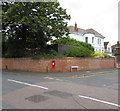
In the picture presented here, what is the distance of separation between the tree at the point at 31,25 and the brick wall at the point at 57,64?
1.52m

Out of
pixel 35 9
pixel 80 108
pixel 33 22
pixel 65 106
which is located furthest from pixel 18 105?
pixel 35 9

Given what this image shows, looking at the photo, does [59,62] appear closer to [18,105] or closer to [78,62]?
[78,62]

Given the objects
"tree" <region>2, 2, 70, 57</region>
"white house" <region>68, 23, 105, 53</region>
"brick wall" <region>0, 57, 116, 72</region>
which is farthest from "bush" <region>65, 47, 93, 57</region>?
"white house" <region>68, 23, 105, 53</region>

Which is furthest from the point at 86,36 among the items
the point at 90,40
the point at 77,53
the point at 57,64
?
the point at 57,64

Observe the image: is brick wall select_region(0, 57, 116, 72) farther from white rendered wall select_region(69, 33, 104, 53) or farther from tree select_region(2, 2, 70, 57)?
white rendered wall select_region(69, 33, 104, 53)

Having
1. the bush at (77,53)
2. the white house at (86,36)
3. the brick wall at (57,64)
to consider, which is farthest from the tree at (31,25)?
the white house at (86,36)

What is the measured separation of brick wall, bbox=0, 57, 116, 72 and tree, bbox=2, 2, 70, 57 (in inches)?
60.0

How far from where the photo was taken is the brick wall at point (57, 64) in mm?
16875

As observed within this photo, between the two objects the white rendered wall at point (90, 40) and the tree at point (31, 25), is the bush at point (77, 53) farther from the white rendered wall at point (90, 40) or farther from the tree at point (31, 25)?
the white rendered wall at point (90, 40)

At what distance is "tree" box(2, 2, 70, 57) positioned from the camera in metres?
15.1

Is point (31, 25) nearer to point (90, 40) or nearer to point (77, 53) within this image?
point (77, 53)

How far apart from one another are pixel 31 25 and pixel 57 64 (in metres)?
5.16

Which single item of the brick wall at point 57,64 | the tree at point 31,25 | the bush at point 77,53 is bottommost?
the brick wall at point 57,64

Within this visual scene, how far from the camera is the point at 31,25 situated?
1480 cm
